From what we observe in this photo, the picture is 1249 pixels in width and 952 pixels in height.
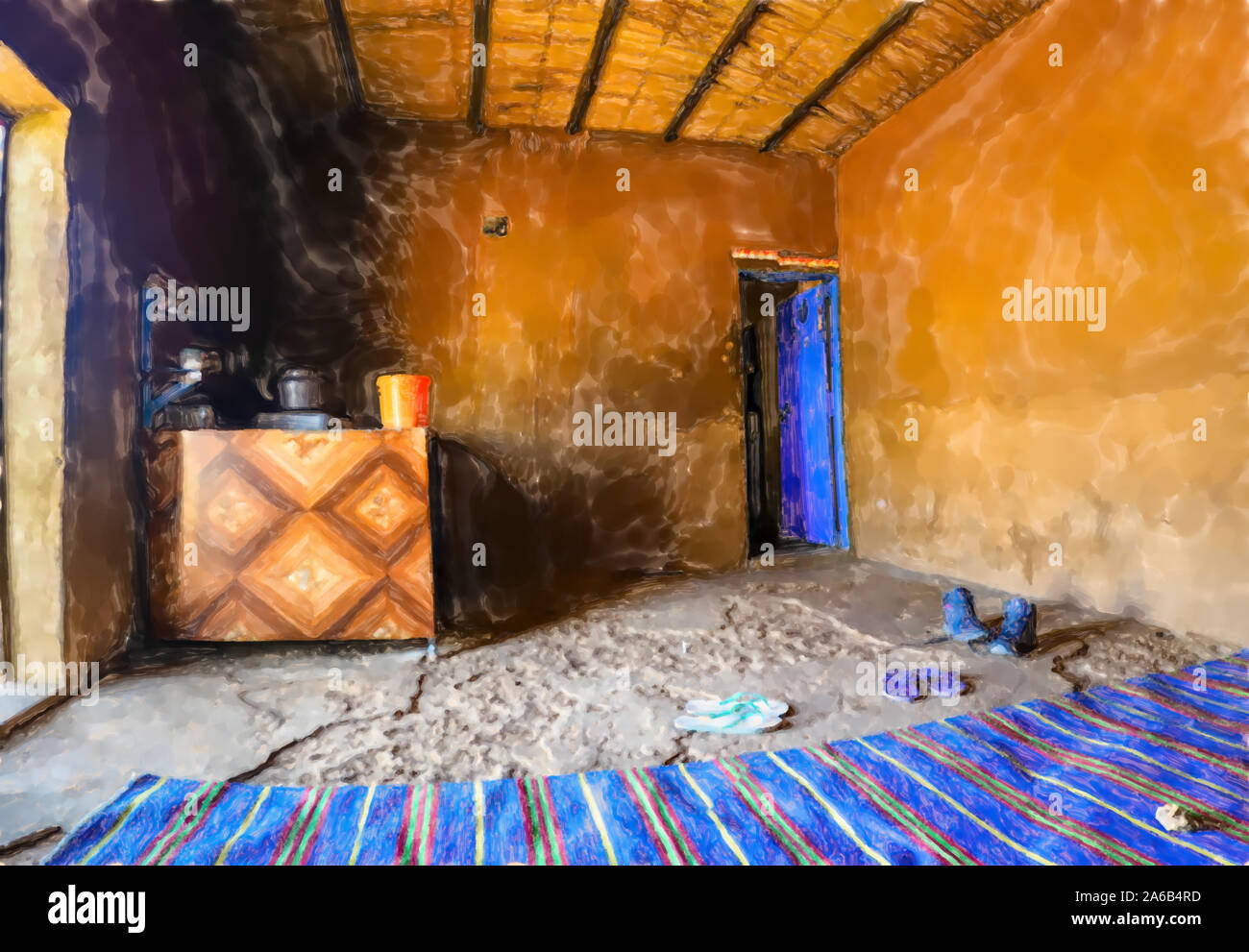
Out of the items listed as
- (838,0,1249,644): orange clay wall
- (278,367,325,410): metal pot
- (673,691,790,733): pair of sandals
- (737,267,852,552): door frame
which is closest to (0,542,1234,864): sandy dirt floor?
(673,691,790,733): pair of sandals

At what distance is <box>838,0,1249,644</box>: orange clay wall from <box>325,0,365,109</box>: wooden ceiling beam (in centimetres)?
315

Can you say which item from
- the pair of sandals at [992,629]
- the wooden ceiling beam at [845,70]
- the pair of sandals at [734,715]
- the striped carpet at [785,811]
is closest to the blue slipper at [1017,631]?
the pair of sandals at [992,629]

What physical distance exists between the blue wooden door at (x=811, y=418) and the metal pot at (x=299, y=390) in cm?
347

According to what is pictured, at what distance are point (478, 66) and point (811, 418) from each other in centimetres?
329

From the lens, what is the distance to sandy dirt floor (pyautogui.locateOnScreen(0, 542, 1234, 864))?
178 centimetres

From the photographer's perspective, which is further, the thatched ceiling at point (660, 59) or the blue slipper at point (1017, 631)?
the thatched ceiling at point (660, 59)

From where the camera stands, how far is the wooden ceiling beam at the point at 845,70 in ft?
10.4

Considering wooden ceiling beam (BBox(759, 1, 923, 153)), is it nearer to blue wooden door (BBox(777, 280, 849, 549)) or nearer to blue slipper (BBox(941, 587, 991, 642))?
blue wooden door (BBox(777, 280, 849, 549))

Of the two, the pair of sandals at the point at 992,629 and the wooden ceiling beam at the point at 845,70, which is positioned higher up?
the wooden ceiling beam at the point at 845,70

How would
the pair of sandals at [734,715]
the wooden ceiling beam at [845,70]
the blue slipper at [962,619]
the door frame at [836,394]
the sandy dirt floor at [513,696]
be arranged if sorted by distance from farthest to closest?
the door frame at [836,394] → the wooden ceiling beam at [845,70] → the blue slipper at [962,619] → the pair of sandals at [734,715] → the sandy dirt floor at [513,696]

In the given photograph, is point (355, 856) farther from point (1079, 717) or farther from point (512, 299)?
point (512, 299)

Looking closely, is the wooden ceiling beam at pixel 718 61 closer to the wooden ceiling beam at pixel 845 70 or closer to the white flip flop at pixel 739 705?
the wooden ceiling beam at pixel 845 70

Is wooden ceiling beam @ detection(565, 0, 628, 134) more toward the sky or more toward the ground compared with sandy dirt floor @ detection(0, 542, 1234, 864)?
more toward the sky

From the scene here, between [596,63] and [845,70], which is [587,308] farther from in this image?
[845,70]
